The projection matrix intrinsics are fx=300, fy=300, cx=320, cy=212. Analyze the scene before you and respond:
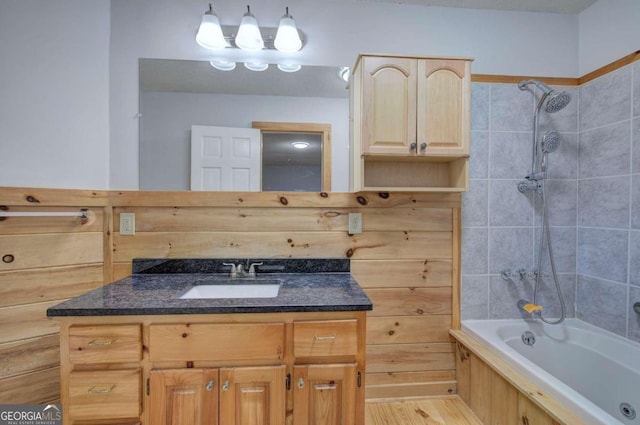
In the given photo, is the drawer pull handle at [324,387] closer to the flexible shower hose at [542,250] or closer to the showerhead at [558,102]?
the flexible shower hose at [542,250]

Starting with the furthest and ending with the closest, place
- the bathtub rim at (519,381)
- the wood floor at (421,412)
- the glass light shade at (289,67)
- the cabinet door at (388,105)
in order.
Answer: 1. the glass light shade at (289,67)
2. the wood floor at (421,412)
3. the cabinet door at (388,105)
4. the bathtub rim at (519,381)

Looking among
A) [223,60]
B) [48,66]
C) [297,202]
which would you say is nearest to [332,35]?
[223,60]

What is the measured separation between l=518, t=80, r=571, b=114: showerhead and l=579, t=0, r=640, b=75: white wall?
319 millimetres

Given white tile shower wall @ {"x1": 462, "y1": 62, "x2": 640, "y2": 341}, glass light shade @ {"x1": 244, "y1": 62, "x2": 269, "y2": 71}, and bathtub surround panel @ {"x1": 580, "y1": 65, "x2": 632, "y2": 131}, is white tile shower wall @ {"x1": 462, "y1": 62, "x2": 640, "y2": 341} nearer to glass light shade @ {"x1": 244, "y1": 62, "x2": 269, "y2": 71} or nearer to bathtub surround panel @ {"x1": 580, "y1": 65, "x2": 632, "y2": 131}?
bathtub surround panel @ {"x1": 580, "y1": 65, "x2": 632, "y2": 131}

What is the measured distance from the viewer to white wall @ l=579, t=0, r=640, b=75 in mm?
1589

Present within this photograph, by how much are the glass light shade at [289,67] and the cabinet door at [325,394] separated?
153 cm

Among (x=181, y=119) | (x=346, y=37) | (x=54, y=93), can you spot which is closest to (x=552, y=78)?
(x=346, y=37)

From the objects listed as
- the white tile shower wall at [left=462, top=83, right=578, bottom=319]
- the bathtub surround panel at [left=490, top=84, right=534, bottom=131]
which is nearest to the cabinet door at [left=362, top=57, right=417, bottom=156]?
the white tile shower wall at [left=462, top=83, right=578, bottom=319]

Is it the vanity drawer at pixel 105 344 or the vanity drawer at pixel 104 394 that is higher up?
the vanity drawer at pixel 105 344

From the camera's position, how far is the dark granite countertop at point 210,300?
1136mm

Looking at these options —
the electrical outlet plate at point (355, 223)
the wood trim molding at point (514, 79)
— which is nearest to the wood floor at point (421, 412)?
the electrical outlet plate at point (355, 223)

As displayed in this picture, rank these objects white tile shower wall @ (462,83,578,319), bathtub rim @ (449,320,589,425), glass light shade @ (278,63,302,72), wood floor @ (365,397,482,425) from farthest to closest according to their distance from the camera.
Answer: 1. white tile shower wall @ (462,83,578,319)
2. glass light shade @ (278,63,302,72)
3. wood floor @ (365,397,482,425)
4. bathtub rim @ (449,320,589,425)

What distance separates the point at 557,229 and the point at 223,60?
7.35 ft

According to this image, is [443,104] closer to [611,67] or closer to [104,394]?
[611,67]
